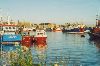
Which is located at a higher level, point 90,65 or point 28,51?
point 28,51

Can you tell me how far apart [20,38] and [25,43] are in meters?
3.76

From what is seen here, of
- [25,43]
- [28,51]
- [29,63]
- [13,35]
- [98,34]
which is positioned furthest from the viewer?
[98,34]

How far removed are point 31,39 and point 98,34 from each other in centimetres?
3623

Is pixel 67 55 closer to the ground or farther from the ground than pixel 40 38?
closer to the ground

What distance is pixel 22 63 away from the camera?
15.4m

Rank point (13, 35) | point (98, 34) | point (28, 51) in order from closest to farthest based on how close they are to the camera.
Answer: point (28, 51) < point (13, 35) < point (98, 34)

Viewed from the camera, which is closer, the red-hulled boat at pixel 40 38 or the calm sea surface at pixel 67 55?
the calm sea surface at pixel 67 55

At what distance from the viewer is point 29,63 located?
15.2 m

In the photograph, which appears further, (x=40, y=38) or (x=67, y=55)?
(x=40, y=38)

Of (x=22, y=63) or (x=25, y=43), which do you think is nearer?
(x=22, y=63)

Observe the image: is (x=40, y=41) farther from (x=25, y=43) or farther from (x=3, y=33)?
(x=3, y=33)

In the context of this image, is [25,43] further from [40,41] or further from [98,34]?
[98,34]

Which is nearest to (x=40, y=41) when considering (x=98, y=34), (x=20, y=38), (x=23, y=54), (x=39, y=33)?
(x=39, y=33)

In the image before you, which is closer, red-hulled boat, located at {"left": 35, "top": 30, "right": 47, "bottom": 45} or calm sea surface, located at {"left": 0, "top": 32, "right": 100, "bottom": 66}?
calm sea surface, located at {"left": 0, "top": 32, "right": 100, "bottom": 66}
